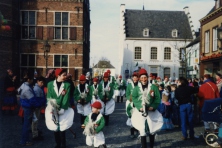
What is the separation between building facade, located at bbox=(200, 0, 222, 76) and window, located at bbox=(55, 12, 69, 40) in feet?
39.4

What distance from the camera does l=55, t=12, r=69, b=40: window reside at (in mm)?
26766

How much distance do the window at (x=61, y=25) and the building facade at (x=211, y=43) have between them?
472 inches

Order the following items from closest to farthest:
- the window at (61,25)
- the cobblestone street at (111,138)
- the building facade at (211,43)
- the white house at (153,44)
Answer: the cobblestone street at (111,138) → the building facade at (211,43) → the window at (61,25) → the white house at (153,44)

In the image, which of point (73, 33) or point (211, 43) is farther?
point (73, 33)

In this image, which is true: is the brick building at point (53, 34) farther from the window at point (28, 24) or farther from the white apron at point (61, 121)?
the white apron at point (61, 121)

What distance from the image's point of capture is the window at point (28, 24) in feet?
87.6

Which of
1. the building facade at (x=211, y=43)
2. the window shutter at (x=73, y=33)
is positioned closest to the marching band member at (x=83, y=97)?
the building facade at (x=211, y=43)

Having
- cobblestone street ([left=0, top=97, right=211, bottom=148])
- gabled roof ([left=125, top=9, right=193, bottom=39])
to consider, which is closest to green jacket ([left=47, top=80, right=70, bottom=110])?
cobblestone street ([left=0, top=97, right=211, bottom=148])

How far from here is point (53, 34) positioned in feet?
87.5

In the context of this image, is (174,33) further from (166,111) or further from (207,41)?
(166,111)

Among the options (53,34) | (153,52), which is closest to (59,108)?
(53,34)

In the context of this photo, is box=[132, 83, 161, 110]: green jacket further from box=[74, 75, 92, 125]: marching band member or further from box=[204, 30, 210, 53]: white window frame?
box=[204, 30, 210, 53]: white window frame

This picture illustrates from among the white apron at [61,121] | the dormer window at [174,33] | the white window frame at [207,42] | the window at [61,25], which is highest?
the dormer window at [174,33]

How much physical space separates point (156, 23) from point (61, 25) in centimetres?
2635
